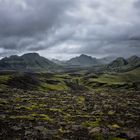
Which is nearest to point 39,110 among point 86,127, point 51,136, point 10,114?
point 10,114

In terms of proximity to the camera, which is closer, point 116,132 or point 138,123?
point 116,132

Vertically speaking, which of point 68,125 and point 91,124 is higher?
point 68,125

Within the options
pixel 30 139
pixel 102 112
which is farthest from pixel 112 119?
pixel 30 139

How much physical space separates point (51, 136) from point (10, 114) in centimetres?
1417

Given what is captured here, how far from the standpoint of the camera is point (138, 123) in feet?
122

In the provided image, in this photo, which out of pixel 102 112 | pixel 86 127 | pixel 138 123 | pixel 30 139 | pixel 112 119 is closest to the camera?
pixel 30 139

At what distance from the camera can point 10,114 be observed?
133 ft

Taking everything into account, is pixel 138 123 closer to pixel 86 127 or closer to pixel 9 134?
pixel 86 127

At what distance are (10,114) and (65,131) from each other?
13298mm

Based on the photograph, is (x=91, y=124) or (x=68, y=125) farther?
(x=91, y=124)

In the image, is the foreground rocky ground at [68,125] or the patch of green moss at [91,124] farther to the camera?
the patch of green moss at [91,124]

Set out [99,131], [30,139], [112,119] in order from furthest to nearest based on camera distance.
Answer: [112,119] < [99,131] < [30,139]

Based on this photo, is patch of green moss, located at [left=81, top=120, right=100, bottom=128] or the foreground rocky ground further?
patch of green moss, located at [left=81, top=120, right=100, bottom=128]

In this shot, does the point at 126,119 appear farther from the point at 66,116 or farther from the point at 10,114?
the point at 10,114
